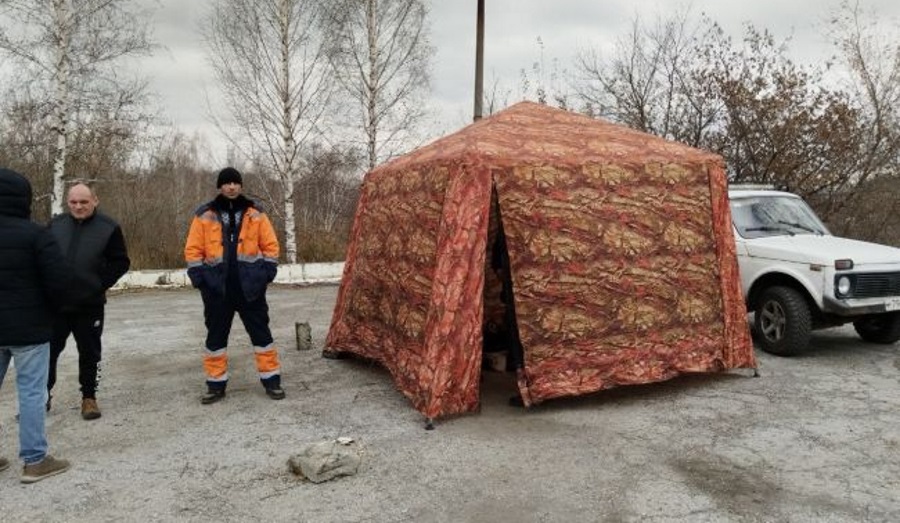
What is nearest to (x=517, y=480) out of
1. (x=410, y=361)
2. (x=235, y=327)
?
(x=410, y=361)

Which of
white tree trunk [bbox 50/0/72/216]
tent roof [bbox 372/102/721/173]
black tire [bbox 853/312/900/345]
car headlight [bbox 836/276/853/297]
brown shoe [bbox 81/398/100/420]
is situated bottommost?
brown shoe [bbox 81/398/100/420]

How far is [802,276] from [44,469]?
673 cm

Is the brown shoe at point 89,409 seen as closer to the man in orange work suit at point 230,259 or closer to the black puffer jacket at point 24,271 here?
the man in orange work suit at point 230,259

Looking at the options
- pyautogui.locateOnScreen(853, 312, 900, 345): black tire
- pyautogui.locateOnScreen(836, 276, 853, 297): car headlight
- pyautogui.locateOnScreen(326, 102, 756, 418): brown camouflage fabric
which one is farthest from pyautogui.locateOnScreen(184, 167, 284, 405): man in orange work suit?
pyautogui.locateOnScreen(853, 312, 900, 345): black tire

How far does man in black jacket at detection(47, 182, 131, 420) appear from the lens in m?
4.75

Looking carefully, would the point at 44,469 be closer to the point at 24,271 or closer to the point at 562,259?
the point at 24,271

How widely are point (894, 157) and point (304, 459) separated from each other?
52.3ft

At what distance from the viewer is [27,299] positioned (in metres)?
3.62

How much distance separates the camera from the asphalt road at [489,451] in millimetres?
3395

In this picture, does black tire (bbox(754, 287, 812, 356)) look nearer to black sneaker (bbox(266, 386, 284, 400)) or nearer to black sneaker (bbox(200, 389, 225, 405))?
black sneaker (bbox(266, 386, 284, 400))

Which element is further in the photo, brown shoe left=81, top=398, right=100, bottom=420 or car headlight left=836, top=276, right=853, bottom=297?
car headlight left=836, top=276, right=853, bottom=297

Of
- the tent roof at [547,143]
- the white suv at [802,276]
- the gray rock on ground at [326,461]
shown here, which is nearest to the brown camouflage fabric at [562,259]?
the tent roof at [547,143]

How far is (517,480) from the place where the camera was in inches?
147

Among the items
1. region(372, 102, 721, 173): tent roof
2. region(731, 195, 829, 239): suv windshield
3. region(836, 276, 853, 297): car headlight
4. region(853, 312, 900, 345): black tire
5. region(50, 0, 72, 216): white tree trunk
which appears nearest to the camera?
region(372, 102, 721, 173): tent roof
